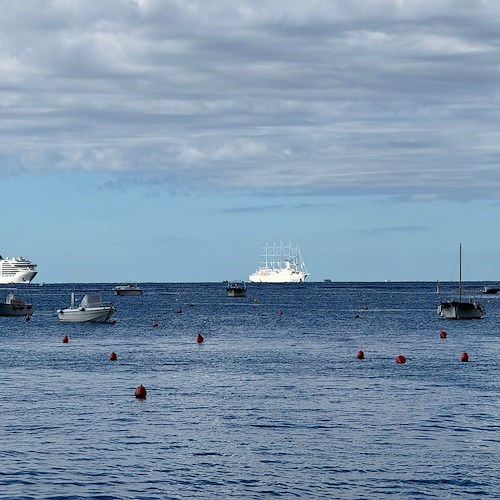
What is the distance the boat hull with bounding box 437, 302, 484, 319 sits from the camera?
164m

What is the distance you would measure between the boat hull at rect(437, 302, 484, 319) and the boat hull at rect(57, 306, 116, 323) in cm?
5369

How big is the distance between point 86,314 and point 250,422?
9427 centimetres

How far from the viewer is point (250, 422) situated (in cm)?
5559

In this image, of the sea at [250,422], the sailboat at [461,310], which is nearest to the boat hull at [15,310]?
the sea at [250,422]

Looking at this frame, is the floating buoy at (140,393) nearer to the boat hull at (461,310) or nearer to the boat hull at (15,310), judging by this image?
the boat hull at (461,310)

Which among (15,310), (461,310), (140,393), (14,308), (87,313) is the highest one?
(461,310)

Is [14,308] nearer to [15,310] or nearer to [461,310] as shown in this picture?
[15,310]

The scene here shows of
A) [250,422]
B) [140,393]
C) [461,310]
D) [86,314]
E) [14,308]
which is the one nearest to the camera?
[250,422]

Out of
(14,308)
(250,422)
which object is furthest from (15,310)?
(250,422)

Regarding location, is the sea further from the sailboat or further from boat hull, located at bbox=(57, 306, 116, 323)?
the sailboat

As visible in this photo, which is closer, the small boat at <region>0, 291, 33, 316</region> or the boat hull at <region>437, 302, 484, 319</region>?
the boat hull at <region>437, 302, 484, 319</region>

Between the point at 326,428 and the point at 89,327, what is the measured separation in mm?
94262

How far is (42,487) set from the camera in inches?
1596

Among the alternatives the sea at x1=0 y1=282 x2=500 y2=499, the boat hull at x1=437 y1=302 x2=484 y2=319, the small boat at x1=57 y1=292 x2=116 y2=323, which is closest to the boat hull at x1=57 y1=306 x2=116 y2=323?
the small boat at x1=57 y1=292 x2=116 y2=323
